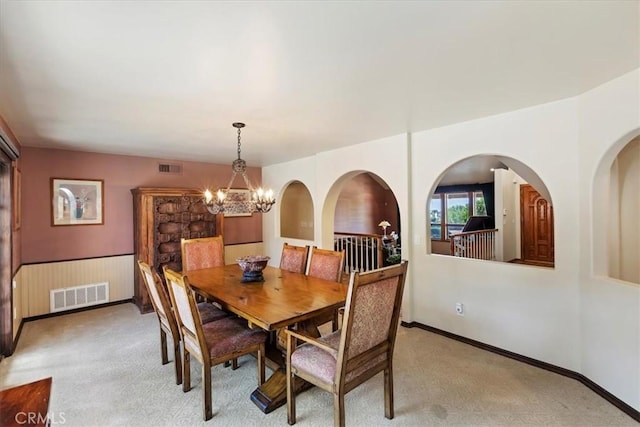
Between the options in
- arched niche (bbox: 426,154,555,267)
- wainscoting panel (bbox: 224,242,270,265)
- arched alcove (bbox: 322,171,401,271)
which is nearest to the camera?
arched alcove (bbox: 322,171,401,271)

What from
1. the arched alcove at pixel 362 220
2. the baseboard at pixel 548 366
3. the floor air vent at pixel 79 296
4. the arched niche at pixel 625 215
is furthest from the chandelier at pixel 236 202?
the arched niche at pixel 625 215

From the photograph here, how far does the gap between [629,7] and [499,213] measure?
622 centimetres

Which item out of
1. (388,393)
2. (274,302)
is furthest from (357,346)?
(274,302)

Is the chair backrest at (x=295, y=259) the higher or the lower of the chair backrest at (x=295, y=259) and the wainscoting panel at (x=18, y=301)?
the higher

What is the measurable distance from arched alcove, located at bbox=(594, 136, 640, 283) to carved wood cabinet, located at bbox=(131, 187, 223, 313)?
515cm

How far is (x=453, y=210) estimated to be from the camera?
380 inches

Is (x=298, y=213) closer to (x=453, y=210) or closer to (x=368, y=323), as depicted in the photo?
(x=453, y=210)

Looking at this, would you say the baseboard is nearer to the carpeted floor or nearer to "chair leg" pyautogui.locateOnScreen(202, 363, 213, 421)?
the carpeted floor

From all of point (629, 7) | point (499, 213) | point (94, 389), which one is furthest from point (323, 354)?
point (499, 213)

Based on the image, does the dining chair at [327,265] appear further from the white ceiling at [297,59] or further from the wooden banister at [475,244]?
the wooden banister at [475,244]

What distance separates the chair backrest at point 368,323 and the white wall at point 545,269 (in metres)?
1.60

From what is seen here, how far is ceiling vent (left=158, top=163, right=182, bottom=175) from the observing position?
17.4 ft

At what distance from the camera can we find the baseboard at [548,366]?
221 cm

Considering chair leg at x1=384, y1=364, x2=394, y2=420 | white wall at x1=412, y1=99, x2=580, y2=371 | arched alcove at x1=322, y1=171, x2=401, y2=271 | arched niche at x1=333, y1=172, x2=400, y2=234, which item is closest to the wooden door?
arched alcove at x1=322, y1=171, x2=401, y2=271
